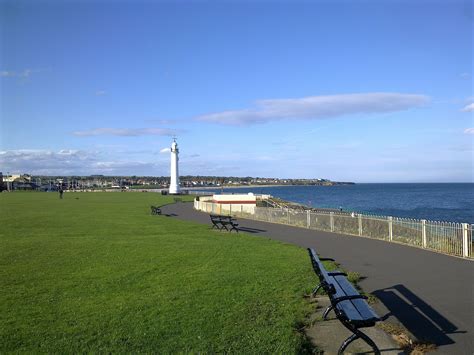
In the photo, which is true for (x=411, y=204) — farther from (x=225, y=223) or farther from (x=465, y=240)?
(x=465, y=240)

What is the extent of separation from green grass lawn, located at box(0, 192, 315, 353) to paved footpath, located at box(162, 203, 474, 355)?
55.1 inches

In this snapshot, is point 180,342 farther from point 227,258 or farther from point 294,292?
point 227,258

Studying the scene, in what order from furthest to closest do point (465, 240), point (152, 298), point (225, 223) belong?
1. point (225, 223)
2. point (465, 240)
3. point (152, 298)

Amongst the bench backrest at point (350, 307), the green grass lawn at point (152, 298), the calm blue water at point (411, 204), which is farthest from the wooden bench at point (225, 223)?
the calm blue water at point (411, 204)

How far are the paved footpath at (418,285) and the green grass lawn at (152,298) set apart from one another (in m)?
1.40

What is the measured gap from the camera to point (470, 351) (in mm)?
5516

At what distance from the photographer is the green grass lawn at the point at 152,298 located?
5715 millimetres

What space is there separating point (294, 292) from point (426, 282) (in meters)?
3.01

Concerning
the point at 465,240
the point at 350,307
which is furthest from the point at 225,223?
the point at 350,307

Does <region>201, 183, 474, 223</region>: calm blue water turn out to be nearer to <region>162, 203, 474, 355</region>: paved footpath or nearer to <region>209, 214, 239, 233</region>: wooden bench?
<region>209, 214, 239, 233</region>: wooden bench

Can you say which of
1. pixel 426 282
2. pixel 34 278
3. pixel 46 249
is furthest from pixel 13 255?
pixel 426 282

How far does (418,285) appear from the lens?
30.0 ft

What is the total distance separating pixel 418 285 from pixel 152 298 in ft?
16.8

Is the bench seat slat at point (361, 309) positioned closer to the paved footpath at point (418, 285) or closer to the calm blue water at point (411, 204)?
the paved footpath at point (418, 285)
